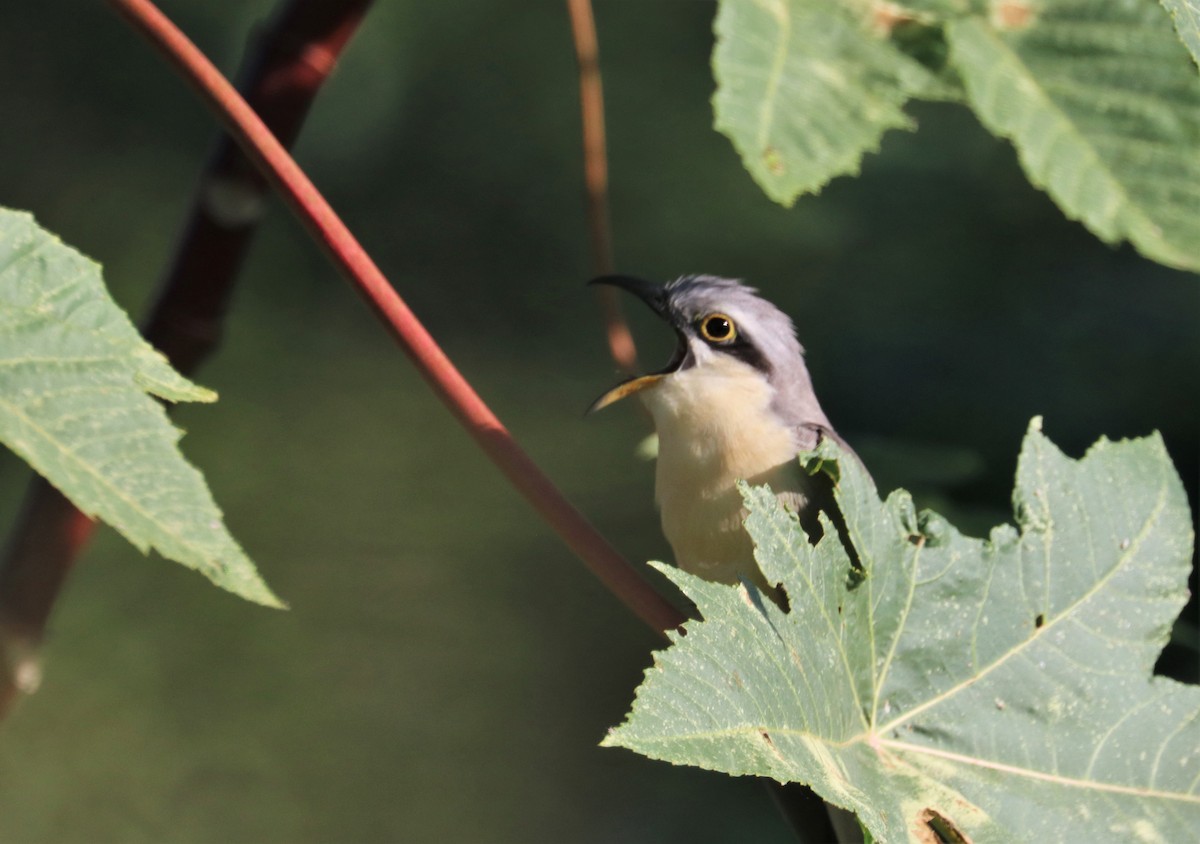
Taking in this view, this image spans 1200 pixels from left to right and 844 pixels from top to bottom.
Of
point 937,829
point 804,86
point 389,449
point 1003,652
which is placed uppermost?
point 804,86

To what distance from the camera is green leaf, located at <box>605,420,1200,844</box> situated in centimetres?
124

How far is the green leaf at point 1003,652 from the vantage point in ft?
4.05

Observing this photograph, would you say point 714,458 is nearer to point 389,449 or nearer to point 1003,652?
point 1003,652

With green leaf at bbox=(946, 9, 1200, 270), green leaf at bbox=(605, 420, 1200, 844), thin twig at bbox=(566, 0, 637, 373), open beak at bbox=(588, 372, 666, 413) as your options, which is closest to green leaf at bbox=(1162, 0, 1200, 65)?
green leaf at bbox=(946, 9, 1200, 270)

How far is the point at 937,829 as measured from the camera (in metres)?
1.29

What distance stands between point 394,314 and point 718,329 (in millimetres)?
1009

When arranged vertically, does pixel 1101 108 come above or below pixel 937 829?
above

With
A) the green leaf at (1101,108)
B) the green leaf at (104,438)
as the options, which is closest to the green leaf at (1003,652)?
the green leaf at (1101,108)

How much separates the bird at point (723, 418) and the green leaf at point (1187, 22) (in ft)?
2.85

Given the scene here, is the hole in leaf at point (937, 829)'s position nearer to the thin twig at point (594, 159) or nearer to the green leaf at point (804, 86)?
the green leaf at point (804, 86)

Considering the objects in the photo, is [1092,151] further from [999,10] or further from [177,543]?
[177,543]

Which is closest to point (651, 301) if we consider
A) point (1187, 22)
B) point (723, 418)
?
point (723, 418)

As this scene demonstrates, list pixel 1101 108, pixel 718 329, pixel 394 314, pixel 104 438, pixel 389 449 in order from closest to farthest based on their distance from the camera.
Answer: pixel 104 438 < pixel 394 314 < pixel 1101 108 < pixel 718 329 < pixel 389 449

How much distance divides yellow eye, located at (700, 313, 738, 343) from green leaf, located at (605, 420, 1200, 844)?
0.72 metres
